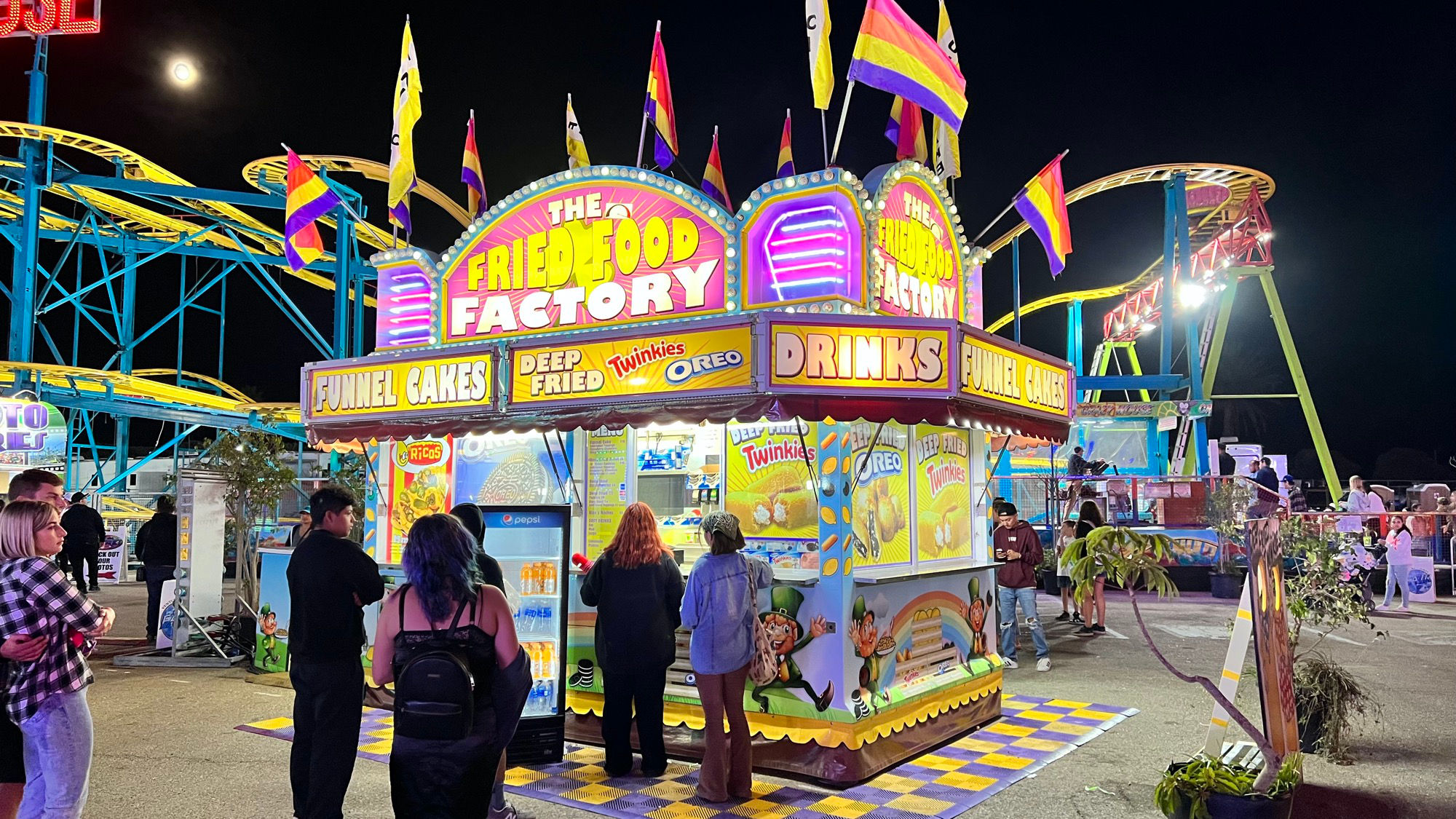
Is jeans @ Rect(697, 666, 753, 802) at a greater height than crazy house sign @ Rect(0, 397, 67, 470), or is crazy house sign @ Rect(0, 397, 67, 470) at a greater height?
crazy house sign @ Rect(0, 397, 67, 470)

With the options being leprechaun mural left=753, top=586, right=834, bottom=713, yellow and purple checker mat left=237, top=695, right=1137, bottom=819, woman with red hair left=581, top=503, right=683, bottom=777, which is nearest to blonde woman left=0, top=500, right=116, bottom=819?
yellow and purple checker mat left=237, top=695, right=1137, bottom=819

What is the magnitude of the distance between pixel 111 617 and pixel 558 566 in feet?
9.89

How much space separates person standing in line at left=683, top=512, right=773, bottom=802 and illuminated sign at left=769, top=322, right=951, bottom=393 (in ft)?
3.71

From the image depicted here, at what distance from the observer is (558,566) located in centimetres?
720

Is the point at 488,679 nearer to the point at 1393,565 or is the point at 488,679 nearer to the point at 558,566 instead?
the point at 558,566

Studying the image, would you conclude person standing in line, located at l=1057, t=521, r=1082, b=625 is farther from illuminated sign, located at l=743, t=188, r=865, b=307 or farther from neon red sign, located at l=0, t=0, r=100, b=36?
neon red sign, located at l=0, t=0, r=100, b=36

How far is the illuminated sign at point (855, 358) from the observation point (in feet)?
21.5

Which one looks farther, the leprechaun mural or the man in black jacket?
the leprechaun mural

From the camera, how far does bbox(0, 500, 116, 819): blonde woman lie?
4348 millimetres

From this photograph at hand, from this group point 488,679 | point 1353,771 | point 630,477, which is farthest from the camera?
point 630,477

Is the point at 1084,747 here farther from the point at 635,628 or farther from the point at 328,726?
the point at 328,726

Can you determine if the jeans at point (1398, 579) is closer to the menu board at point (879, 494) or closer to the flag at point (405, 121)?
the menu board at point (879, 494)

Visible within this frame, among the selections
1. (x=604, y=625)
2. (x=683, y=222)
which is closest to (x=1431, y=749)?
(x=604, y=625)

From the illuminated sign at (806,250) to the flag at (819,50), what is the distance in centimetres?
109
